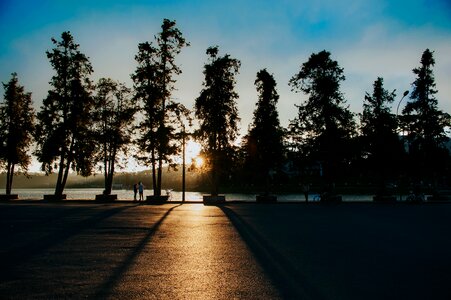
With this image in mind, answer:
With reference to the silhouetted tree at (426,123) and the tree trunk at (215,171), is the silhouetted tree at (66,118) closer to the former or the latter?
the tree trunk at (215,171)

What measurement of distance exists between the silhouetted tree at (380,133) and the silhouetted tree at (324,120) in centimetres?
601

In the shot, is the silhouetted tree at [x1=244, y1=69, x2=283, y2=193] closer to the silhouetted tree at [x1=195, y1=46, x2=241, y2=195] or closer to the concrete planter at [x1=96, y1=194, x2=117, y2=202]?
the silhouetted tree at [x1=195, y1=46, x2=241, y2=195]

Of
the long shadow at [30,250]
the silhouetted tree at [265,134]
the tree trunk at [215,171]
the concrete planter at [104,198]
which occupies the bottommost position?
the long shadow at [30,250]

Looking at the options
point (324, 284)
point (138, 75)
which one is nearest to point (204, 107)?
point (138, 75)

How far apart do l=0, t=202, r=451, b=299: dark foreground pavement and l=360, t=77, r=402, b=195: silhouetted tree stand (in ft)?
105

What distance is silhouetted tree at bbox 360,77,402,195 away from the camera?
44719 millimetres

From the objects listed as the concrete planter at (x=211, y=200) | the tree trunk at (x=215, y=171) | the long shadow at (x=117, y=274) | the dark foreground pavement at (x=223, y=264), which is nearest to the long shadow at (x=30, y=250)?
the dark foreground pavement at (x=223, y=264)

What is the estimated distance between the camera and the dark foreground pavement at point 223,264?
6.48m

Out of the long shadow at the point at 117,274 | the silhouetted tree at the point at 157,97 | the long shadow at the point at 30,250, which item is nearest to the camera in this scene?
the long shadow at the point at 117,274

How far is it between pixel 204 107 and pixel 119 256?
28021 mm

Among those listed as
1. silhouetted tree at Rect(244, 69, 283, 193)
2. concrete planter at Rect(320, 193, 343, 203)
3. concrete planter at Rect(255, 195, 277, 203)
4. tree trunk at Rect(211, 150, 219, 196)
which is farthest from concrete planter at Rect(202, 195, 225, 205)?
concrete planter at Rect(320, 193, 343, 203)

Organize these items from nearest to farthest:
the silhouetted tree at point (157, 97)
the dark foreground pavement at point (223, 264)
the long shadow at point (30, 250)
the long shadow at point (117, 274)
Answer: the long shadow at point (117, 274)
the dark foreground pavement at point (223, 264)
the long shadow at point (30, 250)
the silhouetted tree at point (157, 97)

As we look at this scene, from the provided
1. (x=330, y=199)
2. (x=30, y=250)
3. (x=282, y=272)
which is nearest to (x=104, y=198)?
(x=330, y=199)

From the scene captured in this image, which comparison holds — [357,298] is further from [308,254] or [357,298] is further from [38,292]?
[38,292]
